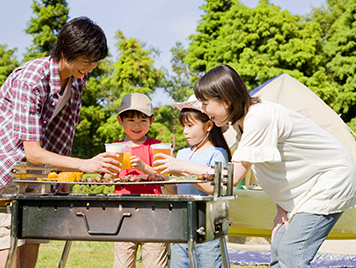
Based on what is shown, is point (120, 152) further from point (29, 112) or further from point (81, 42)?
point (81, 42)

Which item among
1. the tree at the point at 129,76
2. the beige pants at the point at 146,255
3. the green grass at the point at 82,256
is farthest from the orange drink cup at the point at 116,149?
the tree at the point at 129,76

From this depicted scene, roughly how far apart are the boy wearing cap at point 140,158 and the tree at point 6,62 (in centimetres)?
2560

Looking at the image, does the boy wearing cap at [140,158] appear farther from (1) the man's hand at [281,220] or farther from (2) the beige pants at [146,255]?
(1) the man's hand at [281,220]

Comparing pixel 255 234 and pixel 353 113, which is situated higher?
pixel 353 113

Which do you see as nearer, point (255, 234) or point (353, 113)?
point (255, 234)

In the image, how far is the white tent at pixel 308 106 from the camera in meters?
6.43

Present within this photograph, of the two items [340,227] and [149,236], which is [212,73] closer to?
[149,236]

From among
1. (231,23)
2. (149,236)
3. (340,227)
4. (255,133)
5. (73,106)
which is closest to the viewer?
(149,236)

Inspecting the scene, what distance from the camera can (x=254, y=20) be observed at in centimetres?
2344

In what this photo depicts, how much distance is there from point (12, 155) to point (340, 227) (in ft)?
11.7

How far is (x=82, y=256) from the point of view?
6301 mm

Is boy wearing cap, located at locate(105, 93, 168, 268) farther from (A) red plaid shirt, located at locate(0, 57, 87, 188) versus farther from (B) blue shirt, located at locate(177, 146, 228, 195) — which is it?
(A) red plaid shirt, located at locate(0, 57, 87, 188)

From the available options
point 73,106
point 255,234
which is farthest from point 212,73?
point 255,234

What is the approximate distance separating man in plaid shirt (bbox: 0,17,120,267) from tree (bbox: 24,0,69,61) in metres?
19.3
